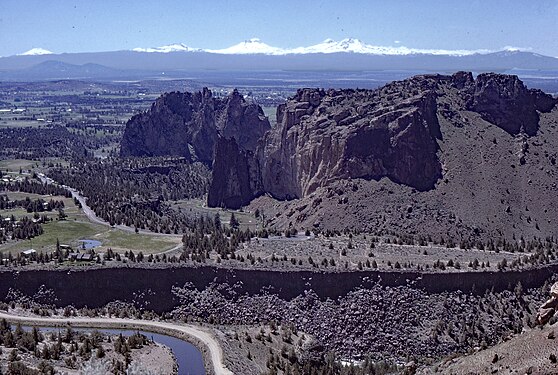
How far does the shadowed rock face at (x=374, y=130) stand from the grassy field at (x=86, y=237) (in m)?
34.8

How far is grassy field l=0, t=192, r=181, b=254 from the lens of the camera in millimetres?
96688

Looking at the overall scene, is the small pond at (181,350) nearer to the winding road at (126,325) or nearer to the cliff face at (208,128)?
the winding road at (126,325)

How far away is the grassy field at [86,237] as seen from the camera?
96.7m

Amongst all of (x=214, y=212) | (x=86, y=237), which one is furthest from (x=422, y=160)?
(x=86, y=237)

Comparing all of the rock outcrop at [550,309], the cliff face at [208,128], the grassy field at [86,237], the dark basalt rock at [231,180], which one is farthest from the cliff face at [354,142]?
the rock outcrop at [550,309]

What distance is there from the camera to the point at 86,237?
338 ft

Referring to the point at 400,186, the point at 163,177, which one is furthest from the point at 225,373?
the point at 163,177

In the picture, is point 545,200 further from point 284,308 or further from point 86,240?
point 86,240

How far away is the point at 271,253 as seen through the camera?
93.8 m

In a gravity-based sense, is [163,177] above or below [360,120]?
below

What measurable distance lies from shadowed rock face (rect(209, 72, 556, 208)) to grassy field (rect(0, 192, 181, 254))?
3477cm

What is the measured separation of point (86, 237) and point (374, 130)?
48.6 metres

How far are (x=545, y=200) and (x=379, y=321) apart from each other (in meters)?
47.9

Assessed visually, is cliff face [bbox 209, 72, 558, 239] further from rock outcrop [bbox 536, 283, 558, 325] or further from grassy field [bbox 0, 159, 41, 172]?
grassy field [bbox 0, 159, 41, 172]
